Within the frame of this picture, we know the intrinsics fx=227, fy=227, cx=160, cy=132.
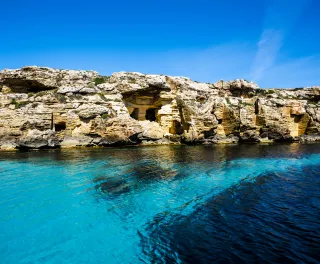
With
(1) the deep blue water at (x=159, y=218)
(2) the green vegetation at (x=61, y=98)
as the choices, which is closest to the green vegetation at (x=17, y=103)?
(2) the green vegetation at (x=61, y=98)

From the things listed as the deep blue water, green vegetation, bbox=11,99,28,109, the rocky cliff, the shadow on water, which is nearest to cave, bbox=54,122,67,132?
the rocky cliff

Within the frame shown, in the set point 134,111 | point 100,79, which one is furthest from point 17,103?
point 134,111

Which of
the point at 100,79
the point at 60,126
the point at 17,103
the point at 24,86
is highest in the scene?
the point at 100,79

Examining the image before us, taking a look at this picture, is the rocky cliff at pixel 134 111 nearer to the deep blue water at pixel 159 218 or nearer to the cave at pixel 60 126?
the cave at pixel 60 126

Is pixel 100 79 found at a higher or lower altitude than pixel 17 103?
higher

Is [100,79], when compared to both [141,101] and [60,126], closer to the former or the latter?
[141,101]

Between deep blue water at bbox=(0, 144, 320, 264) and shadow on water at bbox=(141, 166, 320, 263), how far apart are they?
0.10 feet

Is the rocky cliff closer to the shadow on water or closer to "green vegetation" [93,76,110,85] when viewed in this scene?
"green vegetation" [93,76,110,85]

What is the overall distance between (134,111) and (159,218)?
38691 millimetres

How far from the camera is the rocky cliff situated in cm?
3453

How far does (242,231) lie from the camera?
26.5 feet

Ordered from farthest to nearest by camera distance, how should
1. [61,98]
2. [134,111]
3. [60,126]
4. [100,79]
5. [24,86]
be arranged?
1. [134,111]
2. [100,79]
3. [24,86]
4. [60,126]
5. [61,98]

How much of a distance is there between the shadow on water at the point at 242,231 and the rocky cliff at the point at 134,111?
89.4 feet

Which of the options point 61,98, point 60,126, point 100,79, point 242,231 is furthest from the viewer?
point 100,79
